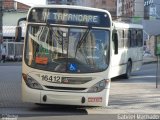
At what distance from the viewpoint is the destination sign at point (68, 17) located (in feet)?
45.1

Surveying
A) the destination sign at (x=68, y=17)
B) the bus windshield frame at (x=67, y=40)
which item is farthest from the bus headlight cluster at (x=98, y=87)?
the destination sign at (x=68, y=17)

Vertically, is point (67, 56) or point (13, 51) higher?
point (67, 56)

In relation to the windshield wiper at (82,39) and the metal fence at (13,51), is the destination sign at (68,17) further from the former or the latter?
the metal fence at (13,51)

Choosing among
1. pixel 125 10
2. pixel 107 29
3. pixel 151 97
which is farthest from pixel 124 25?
pixel 125 10

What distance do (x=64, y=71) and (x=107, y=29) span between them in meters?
1.71

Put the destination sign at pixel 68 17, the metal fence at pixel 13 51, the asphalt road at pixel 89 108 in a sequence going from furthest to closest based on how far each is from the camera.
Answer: the metal fence at pixel 13 51 → the destination sign at pixel 68 17 → the asphalt road at pixel 89 108

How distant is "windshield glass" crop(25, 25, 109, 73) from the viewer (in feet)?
44.2

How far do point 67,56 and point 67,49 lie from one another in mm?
197

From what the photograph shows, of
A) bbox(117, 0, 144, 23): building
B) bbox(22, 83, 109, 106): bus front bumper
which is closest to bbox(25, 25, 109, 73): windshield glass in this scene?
bbox(22, 83, 109, 106): bus front bumper

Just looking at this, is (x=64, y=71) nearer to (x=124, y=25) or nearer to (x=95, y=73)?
(x=95, y=73)

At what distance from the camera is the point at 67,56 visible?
13.5 m

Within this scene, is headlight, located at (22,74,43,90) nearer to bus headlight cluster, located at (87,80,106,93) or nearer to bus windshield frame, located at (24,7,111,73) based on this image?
bus windshield frame, located at (24,7,111,73)

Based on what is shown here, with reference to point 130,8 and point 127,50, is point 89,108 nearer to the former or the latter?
point 127,50

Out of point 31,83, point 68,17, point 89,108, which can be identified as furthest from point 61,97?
point 68,17
